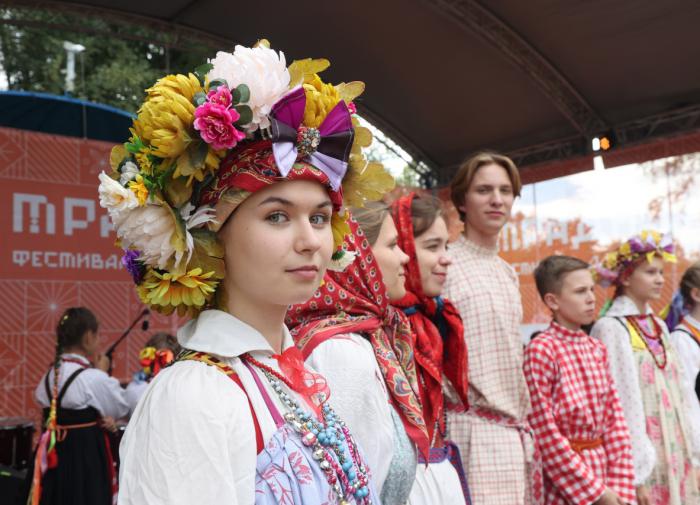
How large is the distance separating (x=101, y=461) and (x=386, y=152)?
600 cm

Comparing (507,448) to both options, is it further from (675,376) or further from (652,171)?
(652,171)

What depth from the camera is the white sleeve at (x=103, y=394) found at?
14.6 ft

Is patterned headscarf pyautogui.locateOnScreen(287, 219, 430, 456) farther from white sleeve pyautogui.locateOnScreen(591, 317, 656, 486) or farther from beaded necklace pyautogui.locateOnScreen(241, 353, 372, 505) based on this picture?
white sleeve pyautogui.locateOnScreen(591, 317, 656, 486)

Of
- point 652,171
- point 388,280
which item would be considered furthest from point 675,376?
point 652,171

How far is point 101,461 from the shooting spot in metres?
4.54

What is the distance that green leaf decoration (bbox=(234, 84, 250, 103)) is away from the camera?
1.19 m

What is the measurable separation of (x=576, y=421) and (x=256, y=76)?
85.1 inches

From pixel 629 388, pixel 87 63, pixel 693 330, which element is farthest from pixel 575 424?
pixel 87 63

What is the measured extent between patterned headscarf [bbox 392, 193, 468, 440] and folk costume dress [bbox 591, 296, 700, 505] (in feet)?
4.47

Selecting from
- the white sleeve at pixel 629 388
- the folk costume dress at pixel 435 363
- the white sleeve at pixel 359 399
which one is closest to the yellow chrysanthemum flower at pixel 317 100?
the white sleeve at pixel 359 399

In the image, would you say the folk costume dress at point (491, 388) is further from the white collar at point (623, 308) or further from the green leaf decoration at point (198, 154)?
the green leaf decoration at point (198, 154)

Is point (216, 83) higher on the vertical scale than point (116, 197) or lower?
higher

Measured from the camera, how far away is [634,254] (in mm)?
3807

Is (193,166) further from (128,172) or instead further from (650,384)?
(650,384)
